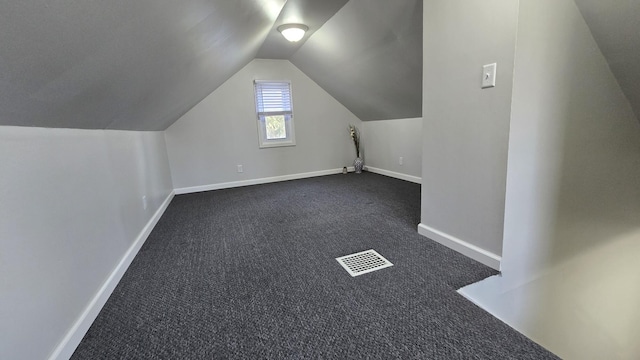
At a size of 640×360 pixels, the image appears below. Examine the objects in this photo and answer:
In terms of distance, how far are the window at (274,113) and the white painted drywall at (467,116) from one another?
9.83 ft

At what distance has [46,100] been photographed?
101cm

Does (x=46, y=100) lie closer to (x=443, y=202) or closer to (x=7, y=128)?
(x=7, y=128)

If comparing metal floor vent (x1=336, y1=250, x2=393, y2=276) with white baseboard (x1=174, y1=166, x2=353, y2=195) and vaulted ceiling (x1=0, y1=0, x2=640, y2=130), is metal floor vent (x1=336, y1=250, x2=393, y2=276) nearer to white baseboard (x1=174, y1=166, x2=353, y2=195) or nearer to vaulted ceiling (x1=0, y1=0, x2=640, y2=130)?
vaulted ceiling (x1=0, y1=0, x2=640, y2=130)

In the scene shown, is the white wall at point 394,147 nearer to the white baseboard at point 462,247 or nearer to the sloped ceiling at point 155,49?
the sloped ceiling at point 155,49

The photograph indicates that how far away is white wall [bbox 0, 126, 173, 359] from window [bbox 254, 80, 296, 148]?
2.74 m

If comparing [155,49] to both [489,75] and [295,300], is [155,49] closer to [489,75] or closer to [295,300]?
[295,300]

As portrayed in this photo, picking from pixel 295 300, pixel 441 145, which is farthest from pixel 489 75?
pixel 295 300

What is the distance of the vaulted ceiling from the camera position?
2.55 feet

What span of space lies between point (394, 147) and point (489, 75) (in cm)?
297

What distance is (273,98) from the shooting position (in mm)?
4551

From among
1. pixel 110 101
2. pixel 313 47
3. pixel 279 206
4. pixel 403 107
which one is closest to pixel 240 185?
pixel 279 206

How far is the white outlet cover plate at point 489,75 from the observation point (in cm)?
151

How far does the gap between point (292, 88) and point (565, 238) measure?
3.95 meters

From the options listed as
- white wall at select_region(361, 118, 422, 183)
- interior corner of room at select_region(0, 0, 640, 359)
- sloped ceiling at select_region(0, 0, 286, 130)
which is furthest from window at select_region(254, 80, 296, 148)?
sloped ceiling at select_region(0, 0, 286, 130)
